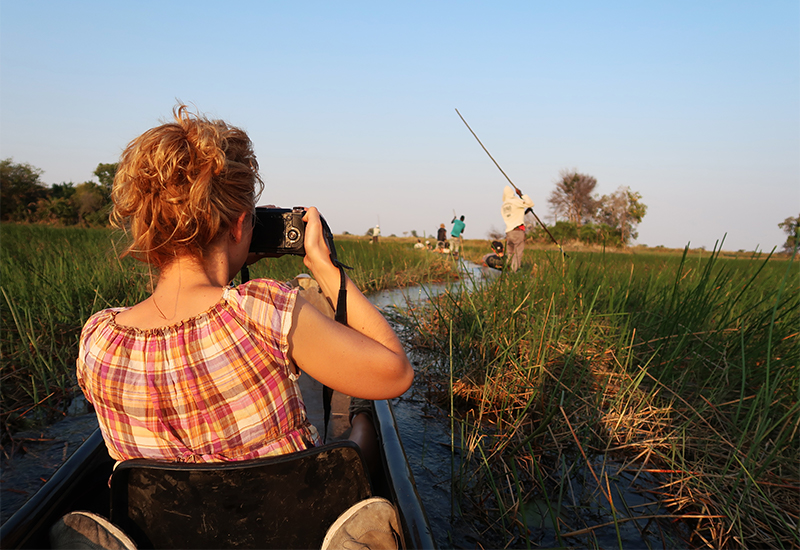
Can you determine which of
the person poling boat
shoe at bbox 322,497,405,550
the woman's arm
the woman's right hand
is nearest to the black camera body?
the woman's right hand

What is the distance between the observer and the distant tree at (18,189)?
17.6 m

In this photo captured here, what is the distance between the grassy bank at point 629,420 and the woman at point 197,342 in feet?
2.62

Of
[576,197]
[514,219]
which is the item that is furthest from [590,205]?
[514,219]

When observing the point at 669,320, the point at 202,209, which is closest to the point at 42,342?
the point at 202,209

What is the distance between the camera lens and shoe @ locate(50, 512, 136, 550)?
977 mm

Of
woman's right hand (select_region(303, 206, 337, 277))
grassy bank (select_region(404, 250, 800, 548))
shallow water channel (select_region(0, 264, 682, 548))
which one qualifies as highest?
woman's right hand (select_region(303, 206, 337, 277))

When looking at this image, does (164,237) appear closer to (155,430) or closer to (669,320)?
(155,430)

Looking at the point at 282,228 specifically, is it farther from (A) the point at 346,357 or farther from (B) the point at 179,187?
(A) the point at 346,357

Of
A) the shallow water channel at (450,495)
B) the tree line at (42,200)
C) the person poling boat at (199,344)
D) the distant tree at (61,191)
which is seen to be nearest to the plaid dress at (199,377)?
the person poling boat at (199,344)

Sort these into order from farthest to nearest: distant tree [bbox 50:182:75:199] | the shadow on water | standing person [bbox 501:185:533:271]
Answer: distant tree [bbox 50:182:75:199] < standing person [bbox 501:185:533:271] < the shadow on water

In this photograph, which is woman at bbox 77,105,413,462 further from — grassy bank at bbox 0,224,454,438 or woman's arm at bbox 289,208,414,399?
grassy bank at bbox 0,224,454,438

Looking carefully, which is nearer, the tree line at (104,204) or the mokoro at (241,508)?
the mokoro at (241,508)

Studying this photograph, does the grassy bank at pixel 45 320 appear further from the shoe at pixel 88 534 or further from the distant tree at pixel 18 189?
the distant tree at pixel 18 189

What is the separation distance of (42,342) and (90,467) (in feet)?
8.19
